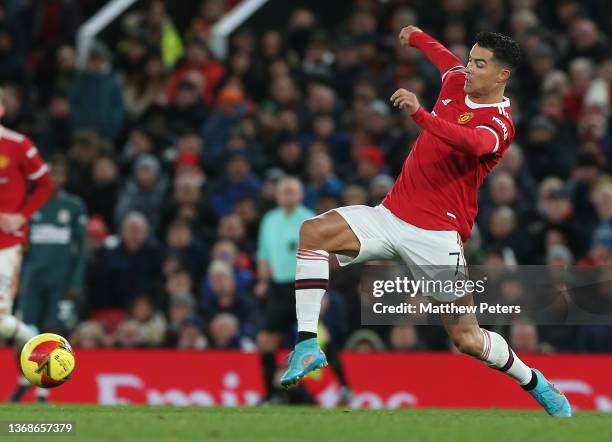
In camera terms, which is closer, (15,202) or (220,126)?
(15,202)

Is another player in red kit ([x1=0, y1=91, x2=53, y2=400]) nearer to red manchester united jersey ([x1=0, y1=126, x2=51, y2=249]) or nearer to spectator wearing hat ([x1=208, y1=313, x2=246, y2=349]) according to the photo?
red manchester united jersey ([x1=0, y1=126, x2=51, y2=249])

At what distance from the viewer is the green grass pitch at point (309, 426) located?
283 inches

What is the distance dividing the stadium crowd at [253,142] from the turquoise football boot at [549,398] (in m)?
3.52

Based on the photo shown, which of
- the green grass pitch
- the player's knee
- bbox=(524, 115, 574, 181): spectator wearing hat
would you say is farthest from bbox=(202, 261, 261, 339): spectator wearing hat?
the player's knee

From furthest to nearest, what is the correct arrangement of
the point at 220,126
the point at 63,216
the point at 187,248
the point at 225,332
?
the point at 220,126
the point at 187,248
the point at 225,332
the point at 63,216

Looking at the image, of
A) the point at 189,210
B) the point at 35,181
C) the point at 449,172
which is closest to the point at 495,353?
the point at 449,172

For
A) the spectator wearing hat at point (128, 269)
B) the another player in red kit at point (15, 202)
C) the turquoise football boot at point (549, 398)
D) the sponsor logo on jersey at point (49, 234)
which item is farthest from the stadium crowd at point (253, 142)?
the turquoise football boot at point (549, 398)

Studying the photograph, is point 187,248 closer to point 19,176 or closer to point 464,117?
point 19,176

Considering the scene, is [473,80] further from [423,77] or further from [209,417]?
[423,77]

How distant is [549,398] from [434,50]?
2.33m

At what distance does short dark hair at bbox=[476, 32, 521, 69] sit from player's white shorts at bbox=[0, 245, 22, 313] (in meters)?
4.00

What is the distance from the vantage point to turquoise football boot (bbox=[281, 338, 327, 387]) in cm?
838

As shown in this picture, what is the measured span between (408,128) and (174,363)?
4.24m

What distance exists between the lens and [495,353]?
354 inches
